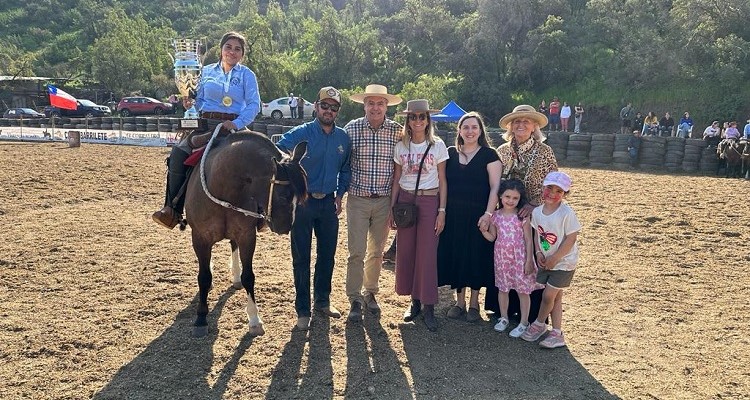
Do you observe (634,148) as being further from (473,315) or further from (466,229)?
(466,229)

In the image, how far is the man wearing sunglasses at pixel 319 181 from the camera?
14.2 feet

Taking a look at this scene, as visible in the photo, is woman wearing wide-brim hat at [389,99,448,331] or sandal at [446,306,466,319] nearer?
woman wearing wide-brim hat at [389,99,448,331]

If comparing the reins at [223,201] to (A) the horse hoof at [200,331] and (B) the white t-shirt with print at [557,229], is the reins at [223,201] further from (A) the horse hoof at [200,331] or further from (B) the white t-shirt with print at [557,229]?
(B) the white t-shirt with print at [557,229]

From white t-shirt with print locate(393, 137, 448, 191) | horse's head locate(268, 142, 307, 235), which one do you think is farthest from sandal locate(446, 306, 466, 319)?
horse's head locate(268, 142, 307, 235)

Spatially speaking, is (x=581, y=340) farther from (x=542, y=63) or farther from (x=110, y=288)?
(x=542, y=63)

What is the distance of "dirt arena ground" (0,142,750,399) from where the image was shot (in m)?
3.59

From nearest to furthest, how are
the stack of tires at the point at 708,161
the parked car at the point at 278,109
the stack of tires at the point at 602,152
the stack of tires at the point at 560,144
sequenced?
the stack of tires at the point at 708,161, the stack of tires at the point at 602,152, the stack of tires at the point at 560,144, the parked car at the point at 278,109

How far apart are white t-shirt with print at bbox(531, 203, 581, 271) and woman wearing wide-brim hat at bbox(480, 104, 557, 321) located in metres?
0.20

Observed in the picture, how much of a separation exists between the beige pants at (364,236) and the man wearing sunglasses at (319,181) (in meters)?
0.15

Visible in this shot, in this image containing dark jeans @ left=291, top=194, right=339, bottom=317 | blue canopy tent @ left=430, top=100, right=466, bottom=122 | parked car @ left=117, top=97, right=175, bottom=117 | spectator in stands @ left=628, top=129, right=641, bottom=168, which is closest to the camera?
dark jeans @ left=291, top=194, right=339, bottom=317

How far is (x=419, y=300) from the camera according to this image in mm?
4676

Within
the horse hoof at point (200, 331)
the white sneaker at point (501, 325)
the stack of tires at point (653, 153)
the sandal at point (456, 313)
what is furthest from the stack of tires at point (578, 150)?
the horse hoof at point (200, 331)

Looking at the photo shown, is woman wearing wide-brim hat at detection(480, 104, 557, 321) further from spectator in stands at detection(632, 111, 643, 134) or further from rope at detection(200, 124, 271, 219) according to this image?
spectator in stands at detection(632, 111, 643, 134)

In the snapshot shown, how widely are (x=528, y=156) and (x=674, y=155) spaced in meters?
14.8
